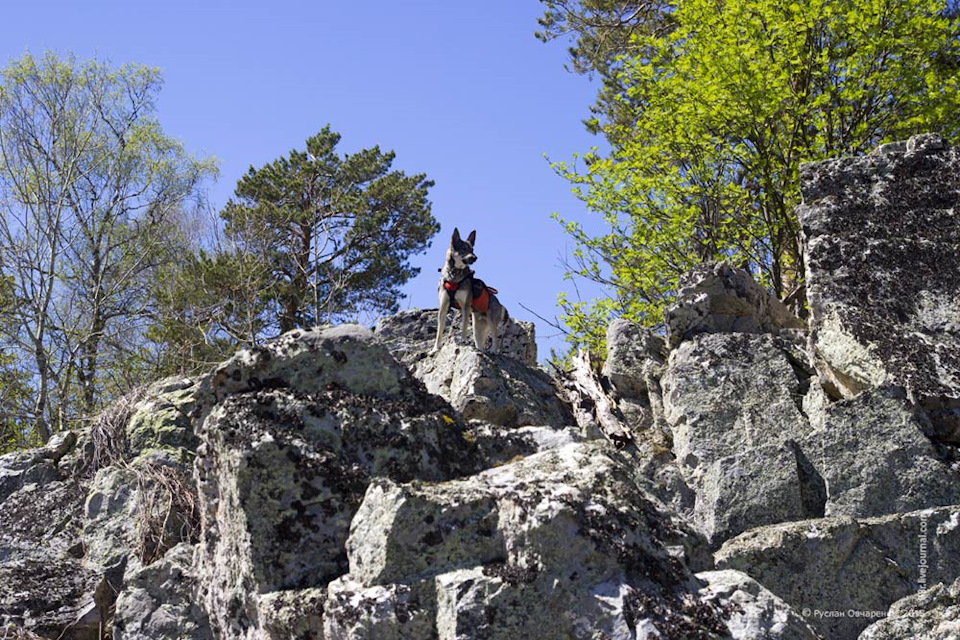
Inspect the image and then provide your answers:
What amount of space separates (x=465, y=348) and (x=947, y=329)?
14.2 ft

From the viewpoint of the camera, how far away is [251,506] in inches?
175

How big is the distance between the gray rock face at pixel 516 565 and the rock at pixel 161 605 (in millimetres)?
1698

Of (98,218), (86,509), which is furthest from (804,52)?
(98,218)

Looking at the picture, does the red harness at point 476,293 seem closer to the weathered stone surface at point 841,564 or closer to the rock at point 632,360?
the rock at point 632,360

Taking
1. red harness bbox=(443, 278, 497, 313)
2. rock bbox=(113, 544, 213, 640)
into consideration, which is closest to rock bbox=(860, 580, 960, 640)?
rock bbox=(113, 544, 213, 640)

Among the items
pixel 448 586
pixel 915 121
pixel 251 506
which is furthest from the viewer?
pixel 915 121

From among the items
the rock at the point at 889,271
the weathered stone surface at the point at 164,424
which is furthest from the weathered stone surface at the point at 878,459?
the weathered stone surface at the point at 164,424

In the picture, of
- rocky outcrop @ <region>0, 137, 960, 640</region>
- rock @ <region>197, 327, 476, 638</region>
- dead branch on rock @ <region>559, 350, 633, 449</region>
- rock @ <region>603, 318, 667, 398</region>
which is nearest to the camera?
rocky outcrop @ <region>0, 137, 960, 640</region>

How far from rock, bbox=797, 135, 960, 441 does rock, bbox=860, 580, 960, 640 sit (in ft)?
9.12

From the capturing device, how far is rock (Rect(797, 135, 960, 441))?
8164 mm

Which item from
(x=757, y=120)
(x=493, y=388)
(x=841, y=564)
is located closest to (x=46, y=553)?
(x=493, y=388)

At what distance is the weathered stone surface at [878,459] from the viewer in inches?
286

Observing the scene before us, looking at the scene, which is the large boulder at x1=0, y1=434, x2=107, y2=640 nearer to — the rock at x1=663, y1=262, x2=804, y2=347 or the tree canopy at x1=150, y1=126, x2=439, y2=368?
the rock at x1=663, y1=262, x2=804, y2=347

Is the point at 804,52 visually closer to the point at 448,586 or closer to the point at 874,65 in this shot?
the point at 874,65
